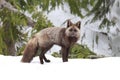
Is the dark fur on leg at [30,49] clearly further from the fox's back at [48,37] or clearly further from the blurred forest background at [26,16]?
the blurred forest background at [26,16]

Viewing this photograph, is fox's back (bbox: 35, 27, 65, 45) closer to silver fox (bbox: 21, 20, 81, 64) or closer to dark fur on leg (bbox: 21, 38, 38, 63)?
silver fox (bbox: 21, 20, 81, 64)

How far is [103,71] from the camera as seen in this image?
6488 mm

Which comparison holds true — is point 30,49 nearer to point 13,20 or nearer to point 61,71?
point 61,71

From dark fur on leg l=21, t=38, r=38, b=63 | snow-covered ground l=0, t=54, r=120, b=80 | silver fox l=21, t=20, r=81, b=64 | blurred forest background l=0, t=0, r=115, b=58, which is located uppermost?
blurred forest background l=0, t=0, r=115, b=58

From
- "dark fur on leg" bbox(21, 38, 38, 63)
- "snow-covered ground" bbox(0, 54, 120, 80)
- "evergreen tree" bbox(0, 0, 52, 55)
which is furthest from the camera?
"evergreen tree" bbox(0, 0, 52, 55)

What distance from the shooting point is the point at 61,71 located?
6566 millimetres

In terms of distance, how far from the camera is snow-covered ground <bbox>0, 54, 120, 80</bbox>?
20.0ft

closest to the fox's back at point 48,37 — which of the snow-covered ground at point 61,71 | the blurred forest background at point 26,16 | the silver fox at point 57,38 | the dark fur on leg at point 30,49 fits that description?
the silver fox at point 57,38

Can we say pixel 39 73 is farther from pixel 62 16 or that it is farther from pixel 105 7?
pixel 62 16

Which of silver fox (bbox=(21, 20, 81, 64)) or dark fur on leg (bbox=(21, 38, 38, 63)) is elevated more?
silver fox (bbox=(21, 20, 81, 64))

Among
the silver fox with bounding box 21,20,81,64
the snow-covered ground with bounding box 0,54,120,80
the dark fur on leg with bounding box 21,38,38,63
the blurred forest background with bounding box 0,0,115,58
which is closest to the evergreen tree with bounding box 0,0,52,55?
the blurred forest background with bounding box 0,0,115,58

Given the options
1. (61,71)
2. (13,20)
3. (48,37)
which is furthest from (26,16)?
(61,71)

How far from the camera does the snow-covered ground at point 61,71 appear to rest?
6.09m

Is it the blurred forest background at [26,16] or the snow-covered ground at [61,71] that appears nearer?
the snow-covered ground at [61,71]
